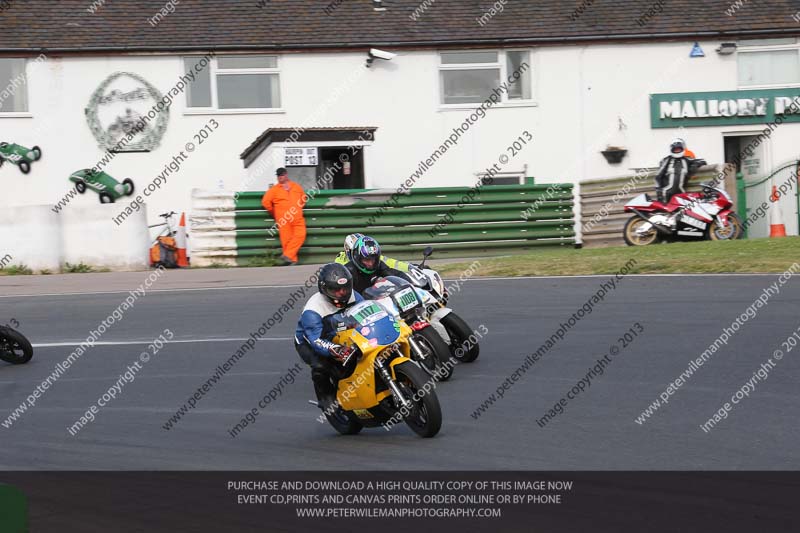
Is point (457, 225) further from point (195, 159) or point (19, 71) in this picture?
point (19, 71)

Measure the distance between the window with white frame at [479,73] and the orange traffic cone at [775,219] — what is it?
628 cm

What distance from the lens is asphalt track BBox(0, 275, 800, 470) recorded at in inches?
335

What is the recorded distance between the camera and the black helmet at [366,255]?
440 inches

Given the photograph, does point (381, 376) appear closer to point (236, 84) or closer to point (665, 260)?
point (665, 260)

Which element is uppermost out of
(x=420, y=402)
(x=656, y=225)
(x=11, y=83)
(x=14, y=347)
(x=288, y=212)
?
(x=11, y=83)

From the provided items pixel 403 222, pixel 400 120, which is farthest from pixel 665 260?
pixel 400 120

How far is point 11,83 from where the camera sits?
26.5 metres

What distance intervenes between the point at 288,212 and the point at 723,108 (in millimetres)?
11325

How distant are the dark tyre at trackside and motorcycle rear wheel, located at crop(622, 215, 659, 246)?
35.7 feet

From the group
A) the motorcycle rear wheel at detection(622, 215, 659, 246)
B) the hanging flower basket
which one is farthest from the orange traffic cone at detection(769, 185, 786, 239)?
the hanging flower basket

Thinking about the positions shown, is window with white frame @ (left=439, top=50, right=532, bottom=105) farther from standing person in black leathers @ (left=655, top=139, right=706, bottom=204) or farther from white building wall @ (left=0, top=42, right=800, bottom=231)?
standing person in black leathers @ (left=655, top=139, right=706, bottom=204)
